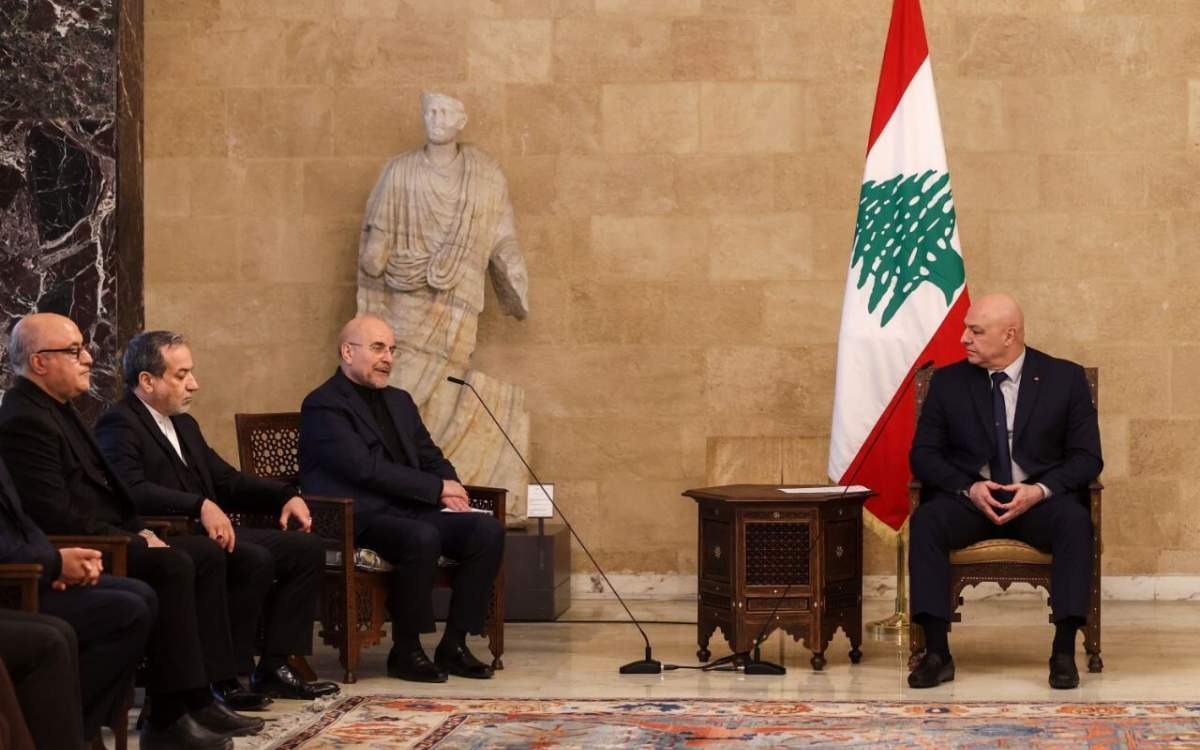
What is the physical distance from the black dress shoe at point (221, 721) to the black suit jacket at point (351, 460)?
136cm

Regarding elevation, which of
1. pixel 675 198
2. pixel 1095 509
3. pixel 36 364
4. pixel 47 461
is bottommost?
pixel 1095 509

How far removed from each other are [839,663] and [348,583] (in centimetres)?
183

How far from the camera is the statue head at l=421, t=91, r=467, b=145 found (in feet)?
26.2

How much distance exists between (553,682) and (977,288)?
334cm

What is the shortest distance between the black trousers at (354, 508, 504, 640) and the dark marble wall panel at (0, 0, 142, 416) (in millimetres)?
2425

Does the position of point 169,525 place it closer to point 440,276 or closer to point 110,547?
point 110,547

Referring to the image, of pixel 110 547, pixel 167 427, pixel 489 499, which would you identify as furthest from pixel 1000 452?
pixel 110 547

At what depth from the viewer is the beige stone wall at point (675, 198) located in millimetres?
8234

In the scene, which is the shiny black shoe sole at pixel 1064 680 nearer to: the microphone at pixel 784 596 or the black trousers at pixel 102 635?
the microphone at pixel 784 596

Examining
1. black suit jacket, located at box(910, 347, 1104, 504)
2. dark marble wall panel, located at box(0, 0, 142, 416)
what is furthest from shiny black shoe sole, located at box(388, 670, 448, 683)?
dark marble wall panel, located at box(0, 0, 142, 416)

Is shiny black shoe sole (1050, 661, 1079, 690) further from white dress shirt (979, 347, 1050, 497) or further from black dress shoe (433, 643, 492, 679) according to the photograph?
black dress shoe (433, 643, 492, 679)

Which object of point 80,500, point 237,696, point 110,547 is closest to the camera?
point 110,547

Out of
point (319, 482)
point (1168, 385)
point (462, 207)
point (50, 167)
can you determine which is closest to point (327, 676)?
point (319, 482)

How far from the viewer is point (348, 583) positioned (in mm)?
5922
